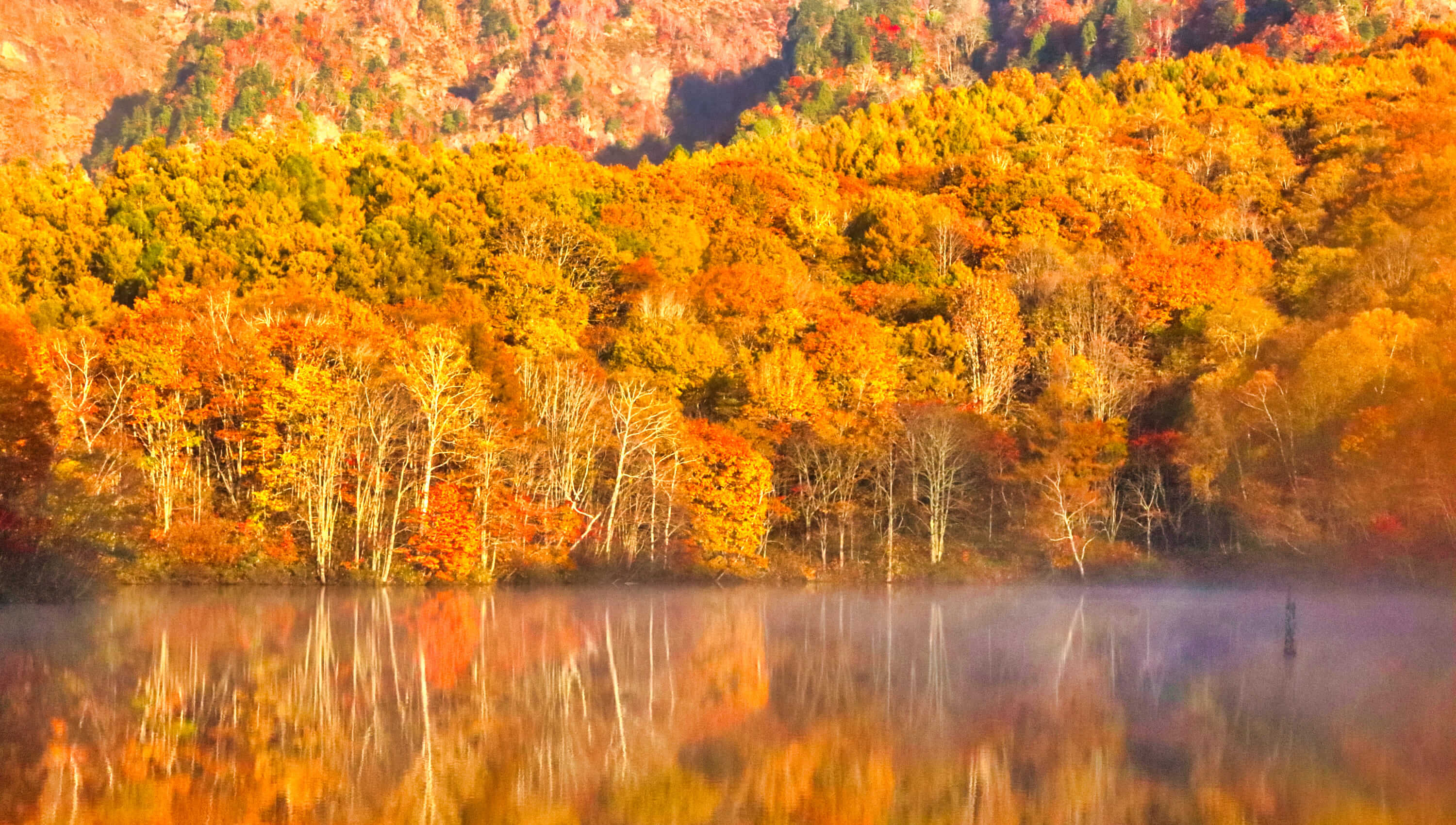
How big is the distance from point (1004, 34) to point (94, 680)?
17830 centimetres

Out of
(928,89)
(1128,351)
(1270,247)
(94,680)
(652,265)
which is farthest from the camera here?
(928,89)

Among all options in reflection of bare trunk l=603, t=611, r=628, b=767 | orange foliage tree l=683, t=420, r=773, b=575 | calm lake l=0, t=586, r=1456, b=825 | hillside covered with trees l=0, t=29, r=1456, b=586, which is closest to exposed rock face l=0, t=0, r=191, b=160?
hillside covered with trees l=0, t=29, r=1456, b=586

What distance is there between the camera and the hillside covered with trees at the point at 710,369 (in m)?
48.8

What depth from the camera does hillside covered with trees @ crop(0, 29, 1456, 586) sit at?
48.8 meters

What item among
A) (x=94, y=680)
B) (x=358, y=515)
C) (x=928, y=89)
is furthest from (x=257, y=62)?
(x=94, y=680)

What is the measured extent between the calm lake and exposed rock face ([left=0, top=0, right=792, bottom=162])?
14000 centimetres

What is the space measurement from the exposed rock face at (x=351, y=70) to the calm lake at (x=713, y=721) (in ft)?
459

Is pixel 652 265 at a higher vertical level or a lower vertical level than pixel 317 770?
higher

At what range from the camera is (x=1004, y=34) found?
18612 cm

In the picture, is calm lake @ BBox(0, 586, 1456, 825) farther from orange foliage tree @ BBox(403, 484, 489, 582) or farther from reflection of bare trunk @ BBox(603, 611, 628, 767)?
orange foliage tree @ BBox(403, 484, 489, 582)

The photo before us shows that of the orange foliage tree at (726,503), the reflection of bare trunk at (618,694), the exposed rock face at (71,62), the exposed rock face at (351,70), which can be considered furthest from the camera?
the exposed rock face at (351,70)

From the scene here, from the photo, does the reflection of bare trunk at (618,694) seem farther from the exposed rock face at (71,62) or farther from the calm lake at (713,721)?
the exposed rock face at (71,62)

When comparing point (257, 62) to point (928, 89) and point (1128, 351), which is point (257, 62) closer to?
point (928, 89)

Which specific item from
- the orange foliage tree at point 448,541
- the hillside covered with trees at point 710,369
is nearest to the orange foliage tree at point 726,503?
the hillside covered with trees at point 710,369
